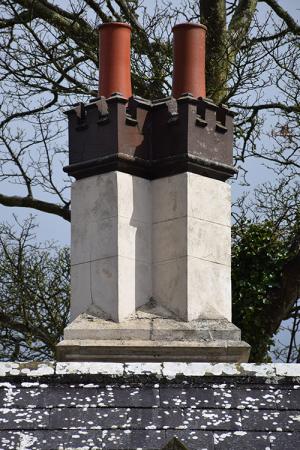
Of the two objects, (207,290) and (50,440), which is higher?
(207,290)

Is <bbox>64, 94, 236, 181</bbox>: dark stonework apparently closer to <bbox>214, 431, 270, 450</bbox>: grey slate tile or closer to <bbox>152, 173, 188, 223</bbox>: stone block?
<bbox>152, 173, 188, 223</bbox>: stone block

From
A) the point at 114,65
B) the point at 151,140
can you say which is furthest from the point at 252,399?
the point at 114,65

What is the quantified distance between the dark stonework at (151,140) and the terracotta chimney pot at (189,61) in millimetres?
392

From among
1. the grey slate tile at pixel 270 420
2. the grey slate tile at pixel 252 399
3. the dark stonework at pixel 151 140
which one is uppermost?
the dark stonework at pixel 151 140

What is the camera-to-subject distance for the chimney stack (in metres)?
9.87

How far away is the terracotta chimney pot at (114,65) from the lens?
35.4 feet

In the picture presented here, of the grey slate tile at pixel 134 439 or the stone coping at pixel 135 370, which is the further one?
the stone coping at pixel 135 370

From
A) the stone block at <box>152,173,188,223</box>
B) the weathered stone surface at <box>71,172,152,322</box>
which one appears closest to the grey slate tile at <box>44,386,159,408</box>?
the weathered stone surface at <box>71,172,152,322</box>

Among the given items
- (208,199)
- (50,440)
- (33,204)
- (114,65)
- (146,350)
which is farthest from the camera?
(33,204)

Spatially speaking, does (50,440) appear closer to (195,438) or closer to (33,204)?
(195,438)

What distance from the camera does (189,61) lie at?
35.8 ft

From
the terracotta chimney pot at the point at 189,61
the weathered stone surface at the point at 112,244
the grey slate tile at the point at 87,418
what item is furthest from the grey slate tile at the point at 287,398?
the terracotta chimney pot at the point at 189,61

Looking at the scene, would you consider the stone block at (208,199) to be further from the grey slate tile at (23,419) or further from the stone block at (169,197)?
the grey slate tile at (23,419)

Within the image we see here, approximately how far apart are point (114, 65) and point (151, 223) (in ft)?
4.21
